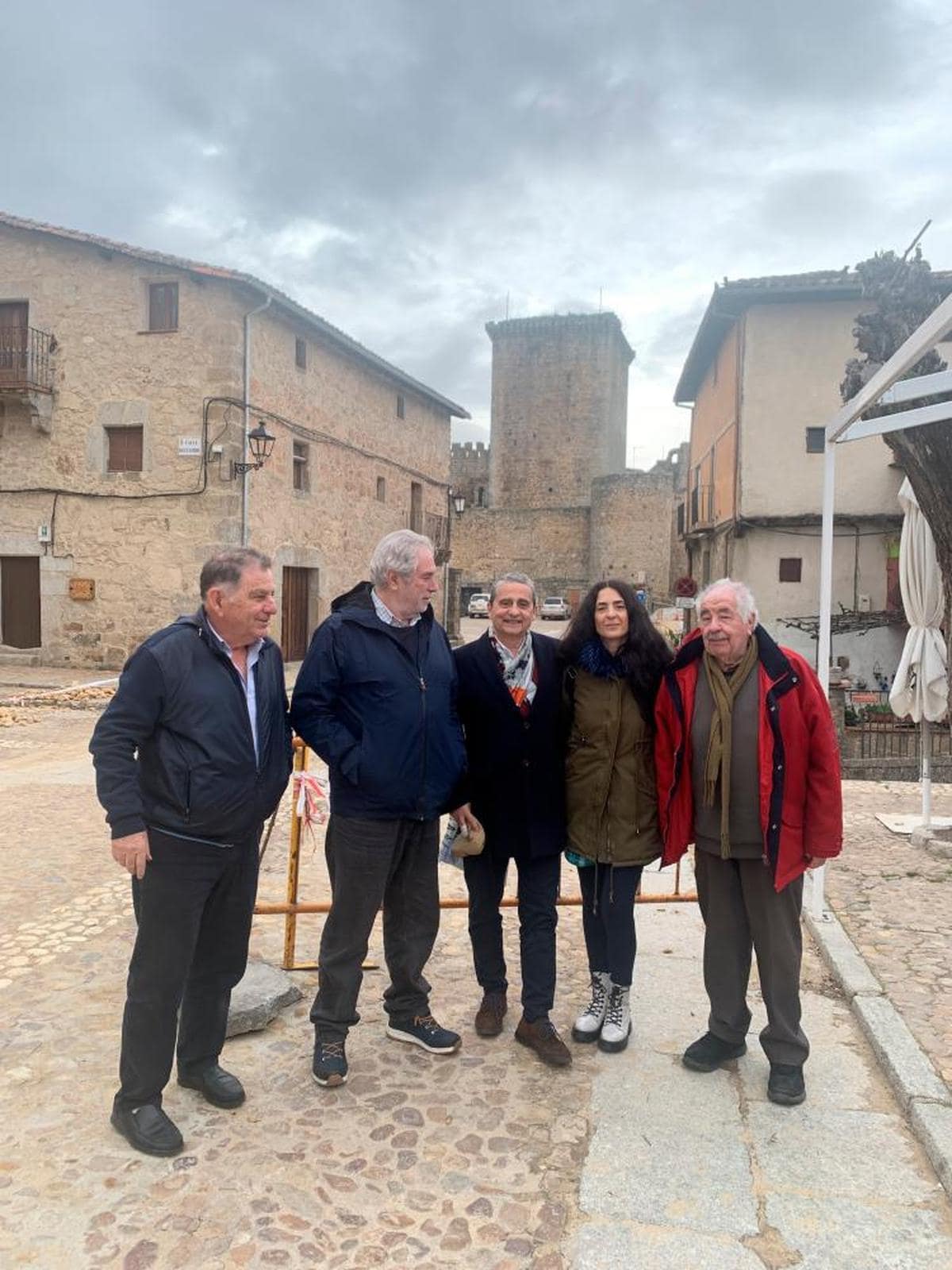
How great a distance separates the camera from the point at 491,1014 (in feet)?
10.6

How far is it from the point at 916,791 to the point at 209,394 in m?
11.5

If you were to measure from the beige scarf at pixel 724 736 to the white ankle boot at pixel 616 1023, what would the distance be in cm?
68

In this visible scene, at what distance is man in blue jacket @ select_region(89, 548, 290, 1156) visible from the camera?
95.9 inches

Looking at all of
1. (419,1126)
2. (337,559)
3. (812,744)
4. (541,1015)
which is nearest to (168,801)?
(419,1126)

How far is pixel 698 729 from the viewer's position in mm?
A: 2922

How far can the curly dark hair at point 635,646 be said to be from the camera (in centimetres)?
302

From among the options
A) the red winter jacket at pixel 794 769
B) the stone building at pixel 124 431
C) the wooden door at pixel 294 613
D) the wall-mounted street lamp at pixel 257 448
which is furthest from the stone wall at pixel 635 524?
the red winter jacket at pixel 794 769

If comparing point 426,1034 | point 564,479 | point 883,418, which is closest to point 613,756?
point 426,1034


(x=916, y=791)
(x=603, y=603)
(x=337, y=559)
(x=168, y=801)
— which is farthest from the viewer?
(x=337, y=559)

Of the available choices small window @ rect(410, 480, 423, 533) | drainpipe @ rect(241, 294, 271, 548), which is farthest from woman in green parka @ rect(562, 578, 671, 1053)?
small window @ rect(410, 480, 423, 533)

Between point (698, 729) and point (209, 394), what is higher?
point (209, 394)

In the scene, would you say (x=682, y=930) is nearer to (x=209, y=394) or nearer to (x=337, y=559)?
(x=209, y=394)

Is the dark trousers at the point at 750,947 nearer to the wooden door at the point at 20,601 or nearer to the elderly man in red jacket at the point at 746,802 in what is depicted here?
the elderly man in red jacket at the point at 746,802

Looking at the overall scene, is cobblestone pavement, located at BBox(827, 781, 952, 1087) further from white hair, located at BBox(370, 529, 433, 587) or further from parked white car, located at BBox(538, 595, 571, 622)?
parked white car, located at BBox(538, 595, 571, 622)
